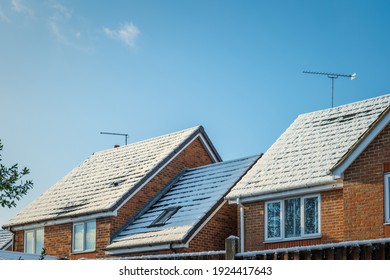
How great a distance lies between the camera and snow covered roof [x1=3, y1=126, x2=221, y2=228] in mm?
37000

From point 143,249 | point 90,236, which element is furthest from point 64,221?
point 143,249

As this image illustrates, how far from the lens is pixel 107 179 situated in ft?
130

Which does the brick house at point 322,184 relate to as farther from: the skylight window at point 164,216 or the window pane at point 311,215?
the skylight window at point 164,216

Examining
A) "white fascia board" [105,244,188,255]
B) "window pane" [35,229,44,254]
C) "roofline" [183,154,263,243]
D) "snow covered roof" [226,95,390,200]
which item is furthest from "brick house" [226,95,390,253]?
"window pane" [35,229,44,254]

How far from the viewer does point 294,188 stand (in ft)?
92.9

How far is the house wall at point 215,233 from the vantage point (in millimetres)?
31641

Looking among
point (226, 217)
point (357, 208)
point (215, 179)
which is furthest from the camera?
point (215, 179)

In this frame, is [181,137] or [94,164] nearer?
[181,137]

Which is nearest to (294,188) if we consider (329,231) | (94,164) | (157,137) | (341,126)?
(329,231)

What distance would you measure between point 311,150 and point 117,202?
370 inches
